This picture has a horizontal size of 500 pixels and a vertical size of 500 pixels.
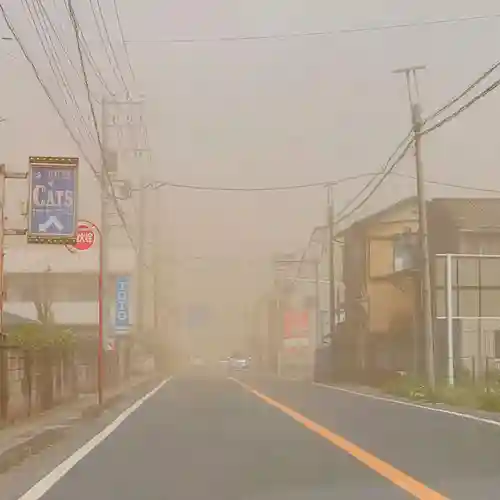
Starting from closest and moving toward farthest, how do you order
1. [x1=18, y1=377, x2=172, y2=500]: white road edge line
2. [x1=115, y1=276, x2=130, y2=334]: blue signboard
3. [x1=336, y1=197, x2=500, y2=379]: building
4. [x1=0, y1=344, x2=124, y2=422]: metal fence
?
1. [x1=18, y1=377, x2=172, y2=500]: white road edge line
2. [x1=0, y1=344, x2=124, y2=422]: metal fence
3. [x1=336, y1=197, x2=500, y2=379]: building
4. [x1=115, y1=276, x2=130, y2=334]: blue signboard

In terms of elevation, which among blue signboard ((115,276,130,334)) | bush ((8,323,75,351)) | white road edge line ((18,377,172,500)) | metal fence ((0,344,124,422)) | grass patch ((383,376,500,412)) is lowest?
grass patch ((383,376,500,412))

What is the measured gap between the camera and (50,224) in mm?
24203

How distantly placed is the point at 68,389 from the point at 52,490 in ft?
74.4

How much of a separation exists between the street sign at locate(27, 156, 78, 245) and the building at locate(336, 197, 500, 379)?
21619 mm

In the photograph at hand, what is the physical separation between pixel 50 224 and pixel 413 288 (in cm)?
3119

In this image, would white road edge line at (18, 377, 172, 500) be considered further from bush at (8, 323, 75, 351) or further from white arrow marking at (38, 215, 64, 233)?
white arrow marking at (38, 215, 64, 233)

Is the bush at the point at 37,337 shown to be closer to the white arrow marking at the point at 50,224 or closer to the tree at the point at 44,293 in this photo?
the white arrow marking at the point at 50,224

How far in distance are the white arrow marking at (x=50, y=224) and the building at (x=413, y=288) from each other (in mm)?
21646

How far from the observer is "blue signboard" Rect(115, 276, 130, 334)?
5747cm

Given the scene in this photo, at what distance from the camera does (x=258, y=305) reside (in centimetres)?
13112

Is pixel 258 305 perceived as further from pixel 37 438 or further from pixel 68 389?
pixel 37 438

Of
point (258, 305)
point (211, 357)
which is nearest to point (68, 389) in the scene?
point (258, 305)

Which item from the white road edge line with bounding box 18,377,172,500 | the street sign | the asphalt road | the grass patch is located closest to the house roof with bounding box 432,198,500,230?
the grass patch

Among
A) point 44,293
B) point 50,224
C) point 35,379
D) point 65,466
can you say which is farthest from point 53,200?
point 44,293
